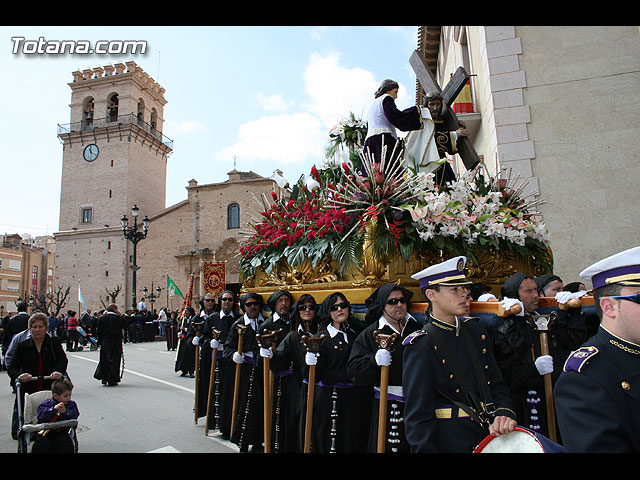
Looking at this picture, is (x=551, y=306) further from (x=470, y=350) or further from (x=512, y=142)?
(x=512, y=142)

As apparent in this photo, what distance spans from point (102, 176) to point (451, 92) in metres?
40.3

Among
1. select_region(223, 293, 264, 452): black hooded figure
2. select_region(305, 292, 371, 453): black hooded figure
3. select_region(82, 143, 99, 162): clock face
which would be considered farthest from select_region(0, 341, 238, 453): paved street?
select_region(82, 143, 99, 162): clock face

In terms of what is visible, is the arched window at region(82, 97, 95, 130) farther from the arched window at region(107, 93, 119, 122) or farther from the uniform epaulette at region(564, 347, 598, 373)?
the uniform epaulette at region(564, 347, 598, 373)

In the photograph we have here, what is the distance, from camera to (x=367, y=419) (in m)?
4.29

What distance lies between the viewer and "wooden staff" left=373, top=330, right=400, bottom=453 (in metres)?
3.44

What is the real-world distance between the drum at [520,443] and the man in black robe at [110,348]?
10.6 metres

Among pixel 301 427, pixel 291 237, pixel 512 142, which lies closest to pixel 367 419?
pixel 301 427

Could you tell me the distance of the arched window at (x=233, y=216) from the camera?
41031mm

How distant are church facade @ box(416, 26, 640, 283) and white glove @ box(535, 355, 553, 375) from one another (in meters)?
4.69

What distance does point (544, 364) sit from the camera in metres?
3.64

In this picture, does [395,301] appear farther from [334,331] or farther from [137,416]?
[137,416]

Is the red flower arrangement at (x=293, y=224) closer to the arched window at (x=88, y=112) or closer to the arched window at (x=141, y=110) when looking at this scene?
the arched window at (x=141, y=110)

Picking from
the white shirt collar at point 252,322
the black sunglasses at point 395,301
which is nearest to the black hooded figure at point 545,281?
the black sunglasses at point 395,301

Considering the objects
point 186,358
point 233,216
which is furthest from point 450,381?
point 233,216
